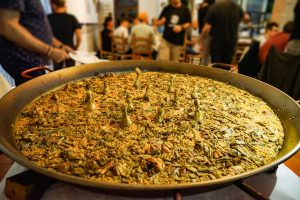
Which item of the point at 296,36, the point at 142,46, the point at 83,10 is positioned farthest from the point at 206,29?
the point at 83,10

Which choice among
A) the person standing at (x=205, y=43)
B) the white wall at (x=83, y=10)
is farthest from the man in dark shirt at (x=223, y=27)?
the white wall at (x=83, y=10)

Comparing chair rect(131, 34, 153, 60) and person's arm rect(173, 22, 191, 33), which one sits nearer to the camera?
Answer: person's arm rect(173, 22, 191, 33)

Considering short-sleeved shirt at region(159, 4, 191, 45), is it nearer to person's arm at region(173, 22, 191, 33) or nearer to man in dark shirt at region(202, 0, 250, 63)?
person's arm at region(173, 22, 191, 33)

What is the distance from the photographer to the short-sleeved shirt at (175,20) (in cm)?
529

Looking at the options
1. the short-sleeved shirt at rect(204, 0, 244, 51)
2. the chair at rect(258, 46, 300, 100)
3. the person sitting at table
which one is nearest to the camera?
the chair at rect(258, 46, 300, 100)

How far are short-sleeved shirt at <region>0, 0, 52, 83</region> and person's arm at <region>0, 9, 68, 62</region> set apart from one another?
0.09 metres

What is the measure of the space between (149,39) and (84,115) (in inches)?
178

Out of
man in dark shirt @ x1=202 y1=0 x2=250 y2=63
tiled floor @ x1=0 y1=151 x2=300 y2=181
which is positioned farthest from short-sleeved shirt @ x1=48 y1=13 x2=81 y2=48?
tiled floor @ x1=0 y1=151 x2=300 y2=181

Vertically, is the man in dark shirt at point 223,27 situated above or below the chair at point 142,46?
above

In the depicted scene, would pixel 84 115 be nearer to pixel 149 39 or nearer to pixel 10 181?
pixel 10 181

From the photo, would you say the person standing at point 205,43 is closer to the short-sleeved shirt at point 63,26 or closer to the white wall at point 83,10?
the short-sleeved shirt at point 63,26

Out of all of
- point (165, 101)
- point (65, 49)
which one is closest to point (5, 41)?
point (65, 49)

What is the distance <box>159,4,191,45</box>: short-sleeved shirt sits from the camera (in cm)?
529

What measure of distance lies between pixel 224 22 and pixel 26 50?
3.61 m
